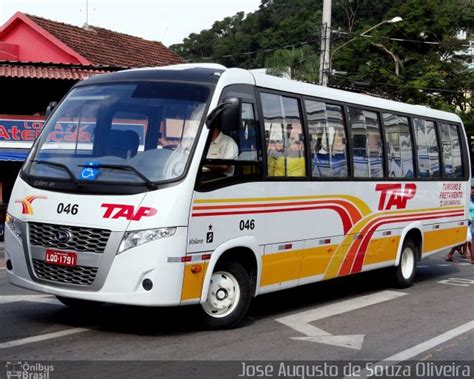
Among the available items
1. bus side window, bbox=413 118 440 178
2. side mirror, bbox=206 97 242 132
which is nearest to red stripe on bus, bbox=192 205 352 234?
side mirror, bbox=206 97 242 132

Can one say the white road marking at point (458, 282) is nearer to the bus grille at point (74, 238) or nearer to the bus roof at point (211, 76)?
the bus roof at point (211, 76)

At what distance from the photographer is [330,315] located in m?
8.70

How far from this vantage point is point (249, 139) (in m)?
7.68

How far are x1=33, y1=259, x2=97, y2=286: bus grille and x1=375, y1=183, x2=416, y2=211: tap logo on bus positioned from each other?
4897 mm

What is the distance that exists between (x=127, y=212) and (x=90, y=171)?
677 millimetres

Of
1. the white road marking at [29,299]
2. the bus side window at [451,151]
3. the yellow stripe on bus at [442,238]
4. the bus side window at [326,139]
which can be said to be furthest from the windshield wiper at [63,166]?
the bus side window at [451,151]

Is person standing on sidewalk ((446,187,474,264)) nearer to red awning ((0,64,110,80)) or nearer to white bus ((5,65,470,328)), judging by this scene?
white bus ((5,65,470,328))

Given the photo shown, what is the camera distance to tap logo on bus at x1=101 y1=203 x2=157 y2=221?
21.8 ft

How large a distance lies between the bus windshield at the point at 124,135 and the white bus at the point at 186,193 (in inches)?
0.5

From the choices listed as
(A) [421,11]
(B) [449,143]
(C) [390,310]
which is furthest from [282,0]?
(C) [390,310]

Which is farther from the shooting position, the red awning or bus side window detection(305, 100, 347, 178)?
the red awning

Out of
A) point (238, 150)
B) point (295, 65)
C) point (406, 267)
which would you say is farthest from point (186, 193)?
point (295, 65)

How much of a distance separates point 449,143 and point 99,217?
8.06 meters

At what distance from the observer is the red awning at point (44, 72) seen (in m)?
21.2
